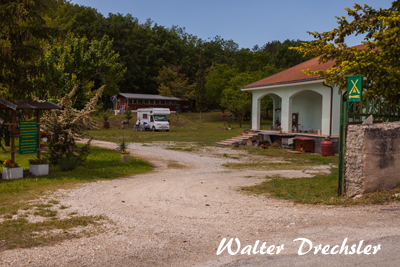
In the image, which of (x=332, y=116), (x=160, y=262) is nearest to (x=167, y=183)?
(x=160, y=262)

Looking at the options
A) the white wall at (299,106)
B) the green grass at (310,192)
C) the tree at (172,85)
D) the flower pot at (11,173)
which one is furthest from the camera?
the tree at (172,85)

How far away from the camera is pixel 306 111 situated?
23609 millimetres

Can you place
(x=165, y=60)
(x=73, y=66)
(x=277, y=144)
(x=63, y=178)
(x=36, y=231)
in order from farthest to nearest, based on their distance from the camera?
(x=165, y=60) → (x=277, y=144) → (x=73, y=66) → (x=63, y=178) → (x=36, y=231)

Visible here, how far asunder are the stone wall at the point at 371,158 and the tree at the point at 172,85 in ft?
169

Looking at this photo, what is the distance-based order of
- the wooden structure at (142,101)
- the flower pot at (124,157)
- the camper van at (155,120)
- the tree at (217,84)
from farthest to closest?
the tree at (217,84)
the wooden structure at (142,101)
the camper van at (155,120)
the flower pot at (124,157)

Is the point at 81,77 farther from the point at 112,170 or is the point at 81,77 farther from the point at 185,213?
the point at 185,213

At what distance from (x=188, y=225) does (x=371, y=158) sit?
Result: 4.13 meters

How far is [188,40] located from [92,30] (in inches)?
1367

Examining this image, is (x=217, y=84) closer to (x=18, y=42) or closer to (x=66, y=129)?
(x=66, y=129)

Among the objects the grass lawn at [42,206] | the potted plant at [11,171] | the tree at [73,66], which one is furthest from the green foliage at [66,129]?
the tree at [73,66]

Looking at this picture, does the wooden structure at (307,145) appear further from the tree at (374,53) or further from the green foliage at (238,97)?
the green foliage at (238,97)

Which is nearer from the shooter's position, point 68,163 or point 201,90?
point 68,163

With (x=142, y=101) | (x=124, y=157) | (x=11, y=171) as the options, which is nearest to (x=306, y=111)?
(x=124, y=157)

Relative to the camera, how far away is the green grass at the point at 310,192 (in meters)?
6.81
